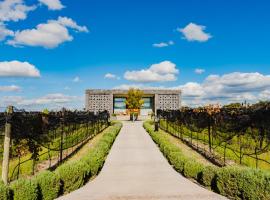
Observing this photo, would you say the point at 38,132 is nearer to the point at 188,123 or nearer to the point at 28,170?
the point at 28,170

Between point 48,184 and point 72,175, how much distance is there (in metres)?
1.52

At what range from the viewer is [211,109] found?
19.2 m

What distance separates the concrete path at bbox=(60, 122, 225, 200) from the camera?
927cm

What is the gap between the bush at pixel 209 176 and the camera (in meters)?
10.2

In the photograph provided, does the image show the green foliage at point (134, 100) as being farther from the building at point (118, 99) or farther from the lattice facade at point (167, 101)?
the lattice facade at point (167, 101)

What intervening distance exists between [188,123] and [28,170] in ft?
43.7

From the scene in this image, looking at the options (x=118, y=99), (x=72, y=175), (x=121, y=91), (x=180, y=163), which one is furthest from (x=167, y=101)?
(x=72, y=175)

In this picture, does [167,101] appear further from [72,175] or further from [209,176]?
[72,175]

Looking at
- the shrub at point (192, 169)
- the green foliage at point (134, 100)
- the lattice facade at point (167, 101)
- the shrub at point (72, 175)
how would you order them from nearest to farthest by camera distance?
the shrub at point (72, 175), the shrub at point (192, 169), the green foliage at point (134, 100), the lattice facade at point (167, 101)

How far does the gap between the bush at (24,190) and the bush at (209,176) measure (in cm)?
502

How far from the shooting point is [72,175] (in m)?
10.4

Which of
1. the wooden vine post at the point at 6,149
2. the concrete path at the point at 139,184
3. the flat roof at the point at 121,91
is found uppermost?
the flat roof at the point at 121,91

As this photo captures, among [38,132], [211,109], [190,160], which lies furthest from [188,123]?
[38,132]

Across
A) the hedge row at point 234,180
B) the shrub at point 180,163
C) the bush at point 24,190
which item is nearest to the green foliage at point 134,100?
the shrub at point 180,163
